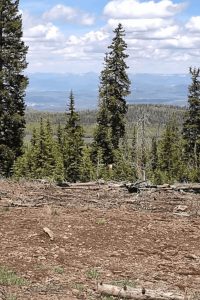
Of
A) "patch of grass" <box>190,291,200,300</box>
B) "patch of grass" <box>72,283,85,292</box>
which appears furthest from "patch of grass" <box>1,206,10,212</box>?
"patch of grass" <box>190,291,200,300</box>

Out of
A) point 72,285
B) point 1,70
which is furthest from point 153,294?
point 1,70

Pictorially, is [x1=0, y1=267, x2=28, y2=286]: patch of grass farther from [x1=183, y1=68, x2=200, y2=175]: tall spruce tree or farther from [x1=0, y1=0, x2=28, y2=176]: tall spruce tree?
[x1=183, y1=68, x2=200, y2=175]: tall spruce tree

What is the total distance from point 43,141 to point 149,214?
104 ft

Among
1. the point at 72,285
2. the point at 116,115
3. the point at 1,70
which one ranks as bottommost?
the point at 72,285

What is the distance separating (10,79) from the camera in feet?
114

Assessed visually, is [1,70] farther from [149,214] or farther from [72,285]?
[72,285]

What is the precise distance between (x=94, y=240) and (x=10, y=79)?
2527 cm

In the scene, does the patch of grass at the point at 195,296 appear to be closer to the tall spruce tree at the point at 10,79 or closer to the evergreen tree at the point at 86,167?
the tall spruce tree at the point at 10,79

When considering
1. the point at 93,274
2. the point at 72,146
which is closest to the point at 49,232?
the point at 93,274

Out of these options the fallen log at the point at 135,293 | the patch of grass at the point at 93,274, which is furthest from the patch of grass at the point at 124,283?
the patch of grass at the point at 93,274

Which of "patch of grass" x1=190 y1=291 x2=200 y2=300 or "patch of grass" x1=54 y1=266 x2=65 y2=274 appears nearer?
"patch of grass" x1=190 y1=291 x2=200 y2=300

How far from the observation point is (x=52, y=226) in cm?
1212

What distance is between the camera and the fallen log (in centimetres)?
812

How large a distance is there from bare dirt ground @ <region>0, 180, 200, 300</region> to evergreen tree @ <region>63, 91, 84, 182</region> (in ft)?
92.7
